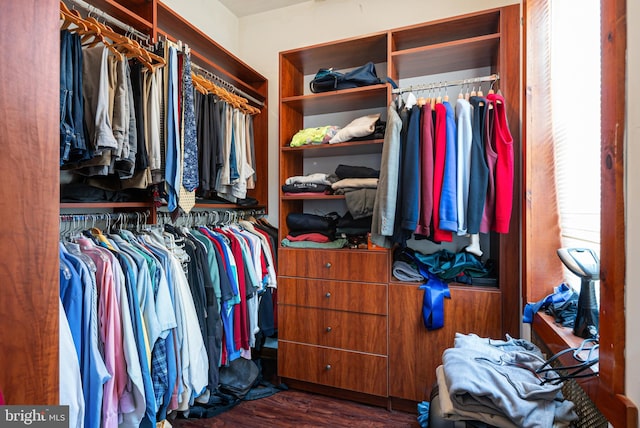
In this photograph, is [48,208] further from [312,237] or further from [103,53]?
[312,237]

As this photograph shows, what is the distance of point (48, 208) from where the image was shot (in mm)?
579

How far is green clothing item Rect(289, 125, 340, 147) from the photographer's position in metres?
2.19

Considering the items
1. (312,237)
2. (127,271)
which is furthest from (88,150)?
(312,237)

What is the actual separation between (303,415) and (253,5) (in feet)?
10.1

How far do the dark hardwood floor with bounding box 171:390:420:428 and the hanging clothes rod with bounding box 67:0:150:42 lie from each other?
6.79 feet

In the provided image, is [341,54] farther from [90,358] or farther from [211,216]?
[90,358]

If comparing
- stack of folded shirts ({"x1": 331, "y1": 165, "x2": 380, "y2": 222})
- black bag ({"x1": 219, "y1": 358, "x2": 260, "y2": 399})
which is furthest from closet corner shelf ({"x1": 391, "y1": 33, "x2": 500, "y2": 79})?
black bag ({"x1": 219, "y1": 358, "x2": 260, "y2": 399})

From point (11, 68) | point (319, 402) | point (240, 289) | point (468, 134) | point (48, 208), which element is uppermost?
point (468, 134)

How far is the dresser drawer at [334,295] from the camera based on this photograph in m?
1.99

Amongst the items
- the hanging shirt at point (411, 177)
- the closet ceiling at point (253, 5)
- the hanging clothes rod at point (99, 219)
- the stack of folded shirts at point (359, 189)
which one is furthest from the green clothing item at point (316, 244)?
the closet ceiling at point (253, 5)

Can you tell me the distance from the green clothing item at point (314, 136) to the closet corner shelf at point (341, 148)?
29 millimetres

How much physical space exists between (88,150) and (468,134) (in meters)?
1.75

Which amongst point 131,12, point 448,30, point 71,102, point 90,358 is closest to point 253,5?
point 131,12

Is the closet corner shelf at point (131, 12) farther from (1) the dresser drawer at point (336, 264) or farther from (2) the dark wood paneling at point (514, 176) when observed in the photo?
(2) the dark wood paneling at point (514, 176)
